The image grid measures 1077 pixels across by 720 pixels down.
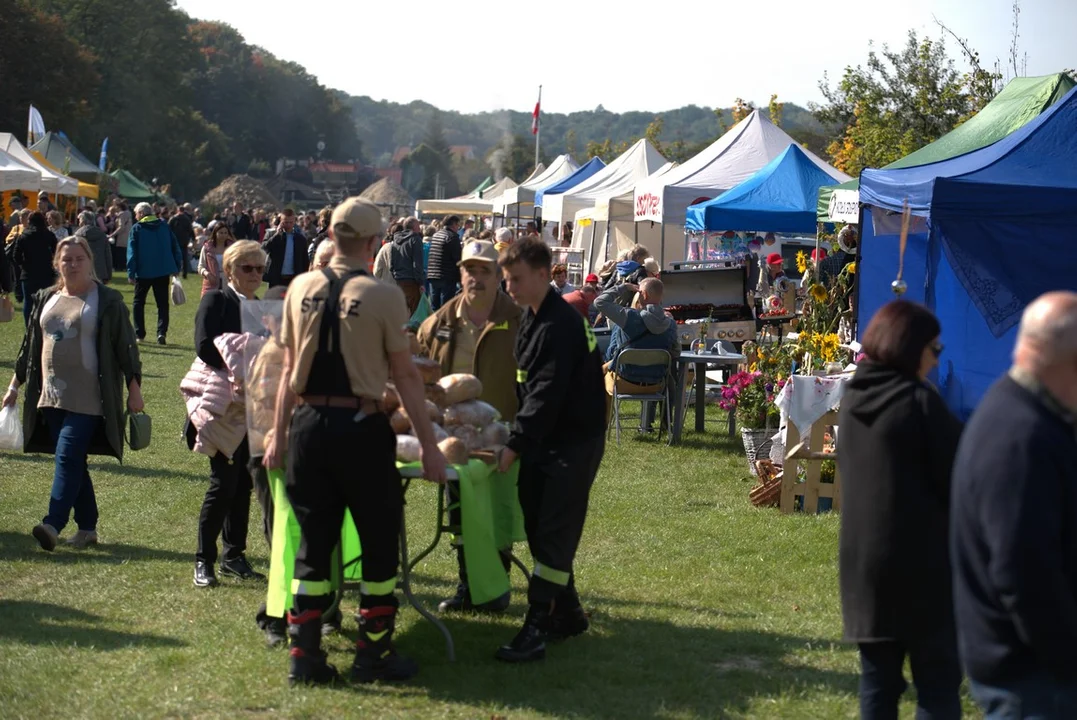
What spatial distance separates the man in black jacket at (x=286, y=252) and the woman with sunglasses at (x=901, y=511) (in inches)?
609

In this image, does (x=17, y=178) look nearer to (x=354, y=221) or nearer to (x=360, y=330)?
(x=354, y=221)

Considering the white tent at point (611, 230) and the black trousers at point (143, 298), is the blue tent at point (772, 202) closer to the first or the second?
the white tent at point (611, 230)

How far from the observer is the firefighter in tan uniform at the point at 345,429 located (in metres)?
4.78

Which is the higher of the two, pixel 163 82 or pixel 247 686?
pixel 163 82

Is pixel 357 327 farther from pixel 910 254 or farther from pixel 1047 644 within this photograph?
pixel 910 254

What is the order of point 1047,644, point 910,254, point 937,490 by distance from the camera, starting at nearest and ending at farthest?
1. point 1047,644
2. point 937,490
3. point 910,254

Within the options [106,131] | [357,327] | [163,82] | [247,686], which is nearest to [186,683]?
[247,686]

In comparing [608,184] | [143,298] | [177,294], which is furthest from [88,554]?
[608,184]

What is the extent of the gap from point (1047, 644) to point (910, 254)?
29.8ft

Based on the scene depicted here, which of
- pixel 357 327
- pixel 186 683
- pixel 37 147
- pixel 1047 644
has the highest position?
pixel 37 147

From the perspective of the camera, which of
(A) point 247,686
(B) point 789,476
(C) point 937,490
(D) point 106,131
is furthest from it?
(D) point 106,131

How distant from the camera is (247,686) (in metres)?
5.16

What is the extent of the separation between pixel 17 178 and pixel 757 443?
66.1 ft

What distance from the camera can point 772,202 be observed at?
679 inches
